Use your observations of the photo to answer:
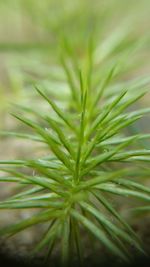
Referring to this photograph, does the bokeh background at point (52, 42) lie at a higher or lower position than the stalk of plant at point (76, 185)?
higher

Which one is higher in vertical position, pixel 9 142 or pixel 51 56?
pixel 51 56

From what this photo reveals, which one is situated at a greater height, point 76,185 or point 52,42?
point 52,42

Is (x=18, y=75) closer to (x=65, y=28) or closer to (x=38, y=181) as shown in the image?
(x=65, y=28)

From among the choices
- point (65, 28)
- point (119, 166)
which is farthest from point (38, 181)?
point (65, 28)

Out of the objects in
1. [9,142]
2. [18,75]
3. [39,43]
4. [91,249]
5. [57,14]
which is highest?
[57,14]

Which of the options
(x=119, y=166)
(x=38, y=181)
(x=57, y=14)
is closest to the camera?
(x=38, y=181)

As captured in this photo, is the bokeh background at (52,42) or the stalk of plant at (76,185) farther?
the bokeh background at (52,42)

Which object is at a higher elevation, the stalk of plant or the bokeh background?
the bokeh background

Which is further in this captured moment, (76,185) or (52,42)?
(52,42)

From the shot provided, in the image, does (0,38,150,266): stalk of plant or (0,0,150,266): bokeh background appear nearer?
(0,38,150,266): stalk of plant

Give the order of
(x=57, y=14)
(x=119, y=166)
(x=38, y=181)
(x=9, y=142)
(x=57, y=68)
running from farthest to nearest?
(x=57, y=14) < (x=57, y=68) < (x=9, y=142) < (x=119, y=166) < (x=38, y=181)

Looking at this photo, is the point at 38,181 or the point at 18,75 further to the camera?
the point at 18,75
